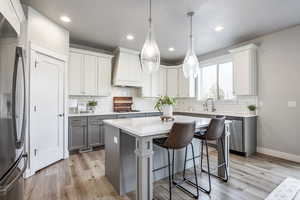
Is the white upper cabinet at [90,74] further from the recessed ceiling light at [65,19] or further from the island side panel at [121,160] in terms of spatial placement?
the island side panel at [121,160]

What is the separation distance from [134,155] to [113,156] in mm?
301

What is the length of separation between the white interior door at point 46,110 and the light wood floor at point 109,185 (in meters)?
0.27

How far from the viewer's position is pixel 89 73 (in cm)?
402

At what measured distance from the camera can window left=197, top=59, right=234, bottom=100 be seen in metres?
4.35

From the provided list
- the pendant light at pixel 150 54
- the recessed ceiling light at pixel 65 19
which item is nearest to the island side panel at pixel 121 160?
the pendant light at pixel 150 54

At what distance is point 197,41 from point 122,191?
3.66 meters

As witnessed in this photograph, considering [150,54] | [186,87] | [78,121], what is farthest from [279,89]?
[78,121]

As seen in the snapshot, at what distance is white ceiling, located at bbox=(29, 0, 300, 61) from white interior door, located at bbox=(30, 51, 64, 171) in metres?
0.92

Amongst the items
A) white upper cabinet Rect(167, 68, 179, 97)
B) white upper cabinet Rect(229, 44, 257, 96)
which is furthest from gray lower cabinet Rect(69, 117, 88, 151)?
white upper cabinet Rect(229, 44, 257, 96)

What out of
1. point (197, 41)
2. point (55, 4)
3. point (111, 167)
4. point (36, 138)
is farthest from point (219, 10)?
point (36, 138)

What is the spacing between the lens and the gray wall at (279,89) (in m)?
3.16

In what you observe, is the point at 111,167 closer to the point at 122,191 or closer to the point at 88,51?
the point at 122,191

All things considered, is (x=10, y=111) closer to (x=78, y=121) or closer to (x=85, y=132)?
(x=78, y=121)

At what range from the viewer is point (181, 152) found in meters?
2.70
